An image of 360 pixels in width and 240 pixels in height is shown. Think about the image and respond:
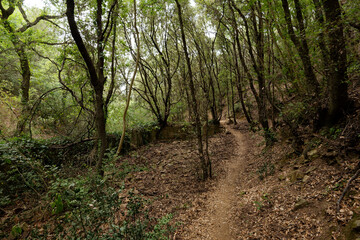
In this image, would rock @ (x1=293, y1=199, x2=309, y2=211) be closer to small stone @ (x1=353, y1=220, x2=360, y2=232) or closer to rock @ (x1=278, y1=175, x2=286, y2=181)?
small stone @ (x1=353, y1=220, x2=360, y2=232)

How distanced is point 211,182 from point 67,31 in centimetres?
921

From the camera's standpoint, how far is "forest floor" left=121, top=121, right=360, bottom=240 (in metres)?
3.39

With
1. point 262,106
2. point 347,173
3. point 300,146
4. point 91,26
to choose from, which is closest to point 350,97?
point 300,146

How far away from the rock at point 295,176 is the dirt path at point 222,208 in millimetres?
1957

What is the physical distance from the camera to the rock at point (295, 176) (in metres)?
4.75

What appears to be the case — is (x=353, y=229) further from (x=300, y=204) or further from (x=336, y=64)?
(x=336, y=64)

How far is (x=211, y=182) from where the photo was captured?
24.0ft

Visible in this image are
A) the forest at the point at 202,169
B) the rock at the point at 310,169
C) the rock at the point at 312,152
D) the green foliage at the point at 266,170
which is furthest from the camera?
the green foliage at the point at 266,170

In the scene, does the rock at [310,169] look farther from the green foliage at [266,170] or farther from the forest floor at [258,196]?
the green foliage at [266,170]

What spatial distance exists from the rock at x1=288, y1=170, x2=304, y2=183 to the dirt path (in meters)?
1.96

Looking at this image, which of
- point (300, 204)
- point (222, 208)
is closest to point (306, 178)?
point (300, 204)

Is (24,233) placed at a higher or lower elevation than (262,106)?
lower

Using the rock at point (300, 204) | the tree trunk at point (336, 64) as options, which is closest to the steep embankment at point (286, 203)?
the rock at point (300, 204)

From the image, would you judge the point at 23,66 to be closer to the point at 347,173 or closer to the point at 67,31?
the point at 67,31
